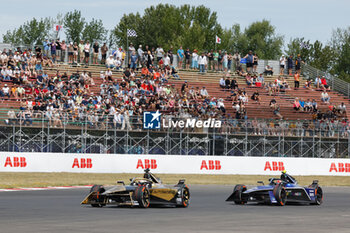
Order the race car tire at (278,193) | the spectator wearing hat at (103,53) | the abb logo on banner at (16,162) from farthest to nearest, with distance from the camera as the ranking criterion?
1. the spectator wearing hat at (103,53)
2. the abb logo on banner at (16,162)
3. the race car tire at (278,193)

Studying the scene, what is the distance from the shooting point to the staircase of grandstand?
47.0 metres

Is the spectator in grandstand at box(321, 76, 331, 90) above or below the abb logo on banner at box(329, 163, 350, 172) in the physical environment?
above

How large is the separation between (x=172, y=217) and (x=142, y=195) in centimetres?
273

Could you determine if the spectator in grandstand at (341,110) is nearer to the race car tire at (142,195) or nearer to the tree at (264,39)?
the race car tire at (142,195)

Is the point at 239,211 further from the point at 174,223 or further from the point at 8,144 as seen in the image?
the point at 8,144

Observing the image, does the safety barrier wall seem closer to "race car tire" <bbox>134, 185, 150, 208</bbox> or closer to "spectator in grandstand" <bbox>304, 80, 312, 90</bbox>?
"spectator in grandstand" <bbox>304, 80, 312, 90</bbox>

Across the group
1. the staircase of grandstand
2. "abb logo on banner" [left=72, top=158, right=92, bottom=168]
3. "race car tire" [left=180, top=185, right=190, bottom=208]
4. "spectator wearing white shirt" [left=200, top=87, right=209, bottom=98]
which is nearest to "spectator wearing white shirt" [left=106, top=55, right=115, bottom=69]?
the staircase of grandstand

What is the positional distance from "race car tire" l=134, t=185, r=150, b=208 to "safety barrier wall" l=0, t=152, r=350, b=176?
19031 millimetres

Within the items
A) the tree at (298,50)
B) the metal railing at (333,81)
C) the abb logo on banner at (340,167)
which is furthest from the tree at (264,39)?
the abb logo on banner at (340,167)

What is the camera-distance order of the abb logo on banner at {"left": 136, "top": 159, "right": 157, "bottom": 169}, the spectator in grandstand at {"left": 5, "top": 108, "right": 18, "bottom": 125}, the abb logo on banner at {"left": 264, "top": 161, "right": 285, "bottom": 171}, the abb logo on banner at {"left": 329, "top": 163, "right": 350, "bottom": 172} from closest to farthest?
1. the spectator in grandstand at {"left": 5, "top": 108, "right": 18, "bottom": 125}
2. the abb logo on banner at {"left": 136, "top": 159, "right": 157, "bottom": 169}
3. the abb logo on banner at {"left": 264, "top": 161, "right": 285, "bottom": 171}
4. the abb logo on banner at {"left": 329, "top": 163, "right": 350, "bottom": 172}

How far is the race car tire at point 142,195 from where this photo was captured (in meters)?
18.6

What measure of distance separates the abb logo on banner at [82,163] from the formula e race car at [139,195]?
18333 mm

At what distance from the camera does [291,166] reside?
4081 cm

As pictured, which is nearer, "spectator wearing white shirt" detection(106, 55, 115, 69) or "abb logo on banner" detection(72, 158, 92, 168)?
"abb logo on banner" detection(72, 158, 92, 168)
